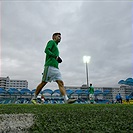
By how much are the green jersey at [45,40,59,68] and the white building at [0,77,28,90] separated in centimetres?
14147

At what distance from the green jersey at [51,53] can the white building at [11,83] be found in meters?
141

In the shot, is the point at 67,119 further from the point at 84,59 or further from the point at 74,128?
the point at 84,59

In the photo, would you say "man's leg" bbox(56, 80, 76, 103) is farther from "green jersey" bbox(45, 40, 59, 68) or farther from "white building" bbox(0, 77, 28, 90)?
"white building" bbox(0, 77, 28, 90)

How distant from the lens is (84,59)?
2016 cm

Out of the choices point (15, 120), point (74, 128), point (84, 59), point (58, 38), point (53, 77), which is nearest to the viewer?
point (74, 128)

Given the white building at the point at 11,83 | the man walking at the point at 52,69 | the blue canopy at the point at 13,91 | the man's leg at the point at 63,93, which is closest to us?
the man's leg at the point at 63,93

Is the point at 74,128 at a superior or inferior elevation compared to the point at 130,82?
inferior

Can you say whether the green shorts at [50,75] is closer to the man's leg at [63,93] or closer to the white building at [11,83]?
the man's leg at [63,93]

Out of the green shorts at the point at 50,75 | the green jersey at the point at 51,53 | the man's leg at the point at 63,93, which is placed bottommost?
the man's leg at the point at 63,93

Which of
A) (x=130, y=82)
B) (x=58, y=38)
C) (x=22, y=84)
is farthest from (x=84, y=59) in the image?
(x=22, y=84)

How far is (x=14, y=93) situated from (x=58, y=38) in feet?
103

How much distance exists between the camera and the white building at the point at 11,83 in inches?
5613

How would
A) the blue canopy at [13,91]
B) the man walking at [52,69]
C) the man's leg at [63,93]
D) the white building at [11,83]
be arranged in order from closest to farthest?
the man's leg at [63,93]
the man walking at [52,69]
the blue canopy at [13,91]
the white building at [11,83]

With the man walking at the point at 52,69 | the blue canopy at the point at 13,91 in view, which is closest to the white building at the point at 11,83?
the blue canopy at the point at 13,91
